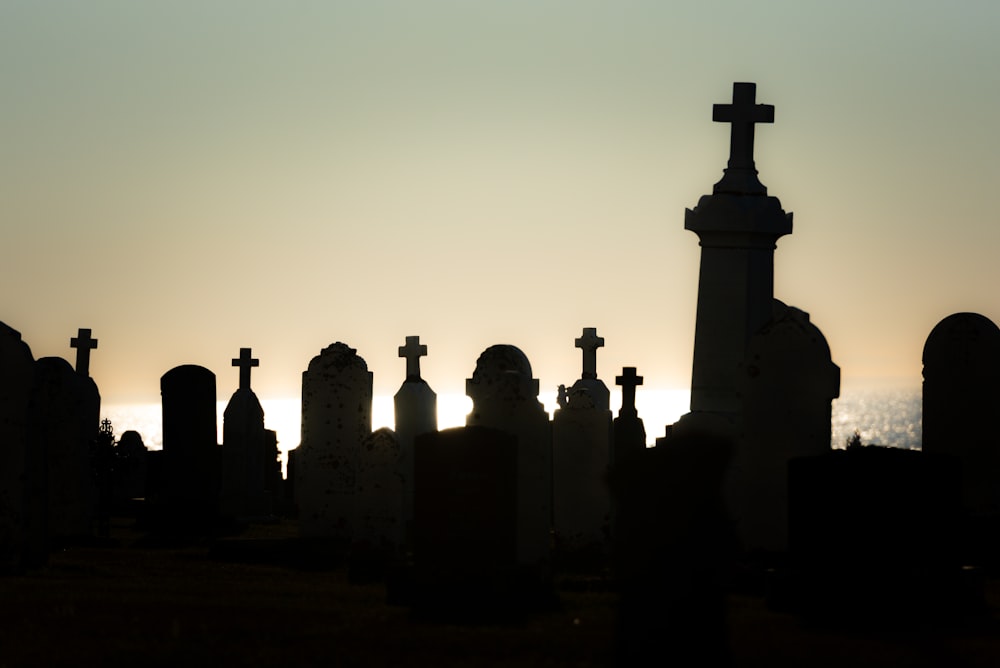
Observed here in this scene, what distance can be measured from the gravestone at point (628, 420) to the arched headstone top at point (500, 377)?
619 centimetres

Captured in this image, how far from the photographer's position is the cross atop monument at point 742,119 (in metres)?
24.8

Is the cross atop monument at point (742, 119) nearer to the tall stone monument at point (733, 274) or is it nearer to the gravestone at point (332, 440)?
the tall stone monument at point (733, 274)

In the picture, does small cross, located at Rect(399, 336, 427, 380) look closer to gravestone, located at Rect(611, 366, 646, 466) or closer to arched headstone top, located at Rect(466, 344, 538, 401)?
gravestone, located at Rect(611, 366, 646, 466)

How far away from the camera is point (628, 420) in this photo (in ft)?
86.1

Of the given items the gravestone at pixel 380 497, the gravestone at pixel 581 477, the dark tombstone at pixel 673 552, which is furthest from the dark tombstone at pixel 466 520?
the gravestone at pixel 581 477

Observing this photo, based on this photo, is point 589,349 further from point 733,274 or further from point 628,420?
point 733,274

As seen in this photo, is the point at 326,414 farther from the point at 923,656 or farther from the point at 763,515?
the point at 923,656

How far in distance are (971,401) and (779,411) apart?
335 centimetres

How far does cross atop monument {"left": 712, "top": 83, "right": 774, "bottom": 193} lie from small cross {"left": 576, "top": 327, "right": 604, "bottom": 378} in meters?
6.46

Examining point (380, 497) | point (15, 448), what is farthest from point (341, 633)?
point (380, 497)

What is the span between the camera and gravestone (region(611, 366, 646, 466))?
26016 mm

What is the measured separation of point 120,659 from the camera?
12695 mm

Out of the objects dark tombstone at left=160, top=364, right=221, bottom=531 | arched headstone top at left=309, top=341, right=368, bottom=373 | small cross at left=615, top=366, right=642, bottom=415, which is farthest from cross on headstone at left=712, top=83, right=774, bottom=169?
dark tombstone at left=160, top=364, right=221, bottom=531

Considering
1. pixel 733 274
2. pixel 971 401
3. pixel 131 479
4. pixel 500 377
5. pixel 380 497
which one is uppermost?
pixel 733 274
